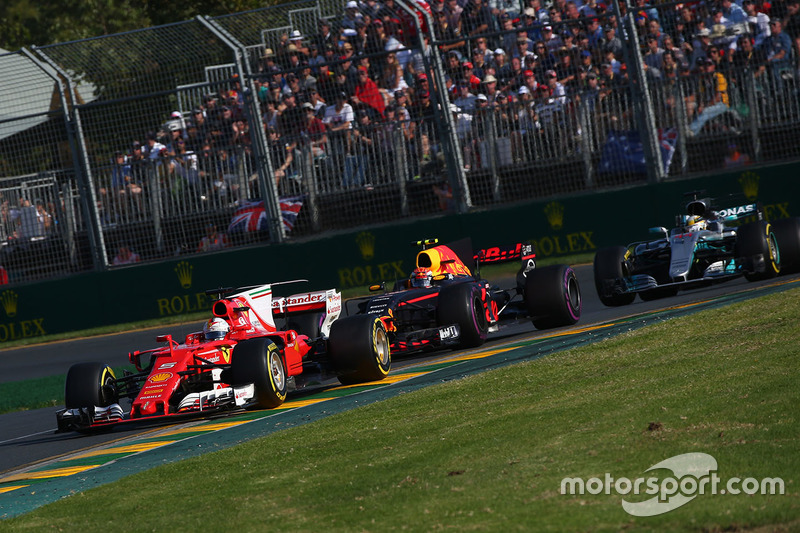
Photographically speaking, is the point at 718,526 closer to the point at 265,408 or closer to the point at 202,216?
the point at 265,408

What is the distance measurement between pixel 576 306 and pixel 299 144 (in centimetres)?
683

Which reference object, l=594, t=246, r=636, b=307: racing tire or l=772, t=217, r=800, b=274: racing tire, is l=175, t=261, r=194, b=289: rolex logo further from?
l=772, t=217, r=800, b=274: racing tire

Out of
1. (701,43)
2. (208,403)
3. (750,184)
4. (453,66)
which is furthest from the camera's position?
(453,66)

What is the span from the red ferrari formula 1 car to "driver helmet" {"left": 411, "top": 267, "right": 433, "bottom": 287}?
1.74m

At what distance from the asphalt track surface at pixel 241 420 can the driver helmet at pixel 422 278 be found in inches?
34.7

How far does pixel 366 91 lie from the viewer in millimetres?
18641

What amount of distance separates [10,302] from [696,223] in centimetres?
1232

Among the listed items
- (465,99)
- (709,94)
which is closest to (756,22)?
(709,94)

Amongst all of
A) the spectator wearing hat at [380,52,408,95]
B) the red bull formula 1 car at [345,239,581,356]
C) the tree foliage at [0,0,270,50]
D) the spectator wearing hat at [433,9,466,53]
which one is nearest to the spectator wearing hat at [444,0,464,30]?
the spectator wearing hat at [433,9,466,53]

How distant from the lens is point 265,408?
1062 cm

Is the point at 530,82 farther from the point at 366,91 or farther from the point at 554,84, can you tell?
the point at 366,91

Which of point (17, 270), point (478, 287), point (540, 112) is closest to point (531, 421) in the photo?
point (478, 287)

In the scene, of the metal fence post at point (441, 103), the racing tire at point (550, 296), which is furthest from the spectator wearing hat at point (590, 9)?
the racing tire at point (550, 296)

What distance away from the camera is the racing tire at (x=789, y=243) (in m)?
13.8
